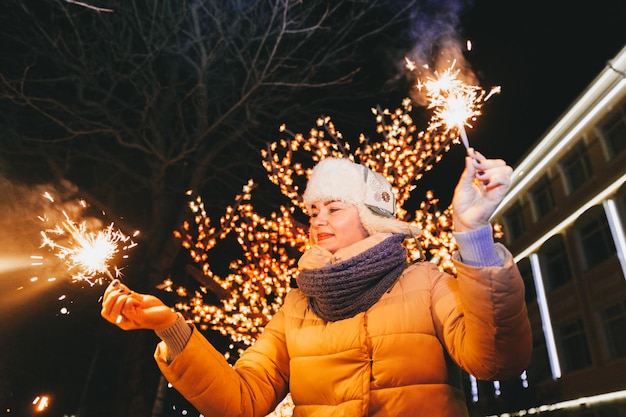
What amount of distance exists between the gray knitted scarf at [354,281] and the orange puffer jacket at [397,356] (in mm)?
47

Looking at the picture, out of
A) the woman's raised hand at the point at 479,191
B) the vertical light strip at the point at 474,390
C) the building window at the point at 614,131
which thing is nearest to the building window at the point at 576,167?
the building window at the point at 614,131

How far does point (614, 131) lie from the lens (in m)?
17.5

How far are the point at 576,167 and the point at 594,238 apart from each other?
346cm

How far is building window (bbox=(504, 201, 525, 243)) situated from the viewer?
25.2 metres

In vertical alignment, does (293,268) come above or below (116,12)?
below

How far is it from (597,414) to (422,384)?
18.8 metres

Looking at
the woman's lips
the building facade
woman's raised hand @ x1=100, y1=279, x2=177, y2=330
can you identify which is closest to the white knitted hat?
the woman's lips

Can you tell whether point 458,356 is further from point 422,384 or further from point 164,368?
point 164,368

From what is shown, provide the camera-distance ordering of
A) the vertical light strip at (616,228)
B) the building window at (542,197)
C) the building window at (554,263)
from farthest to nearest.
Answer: the building window at (542,197), the building window at (554,263), the vertical light strip at (616,228)

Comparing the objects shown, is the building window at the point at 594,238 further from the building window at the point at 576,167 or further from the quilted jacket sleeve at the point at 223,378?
the quilted jacket sleeve at the point at 223,378

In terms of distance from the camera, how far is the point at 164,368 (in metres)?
1.98

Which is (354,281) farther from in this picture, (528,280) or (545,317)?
(528,280)

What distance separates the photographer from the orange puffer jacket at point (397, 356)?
162cm

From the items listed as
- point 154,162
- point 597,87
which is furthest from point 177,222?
point 597,87
